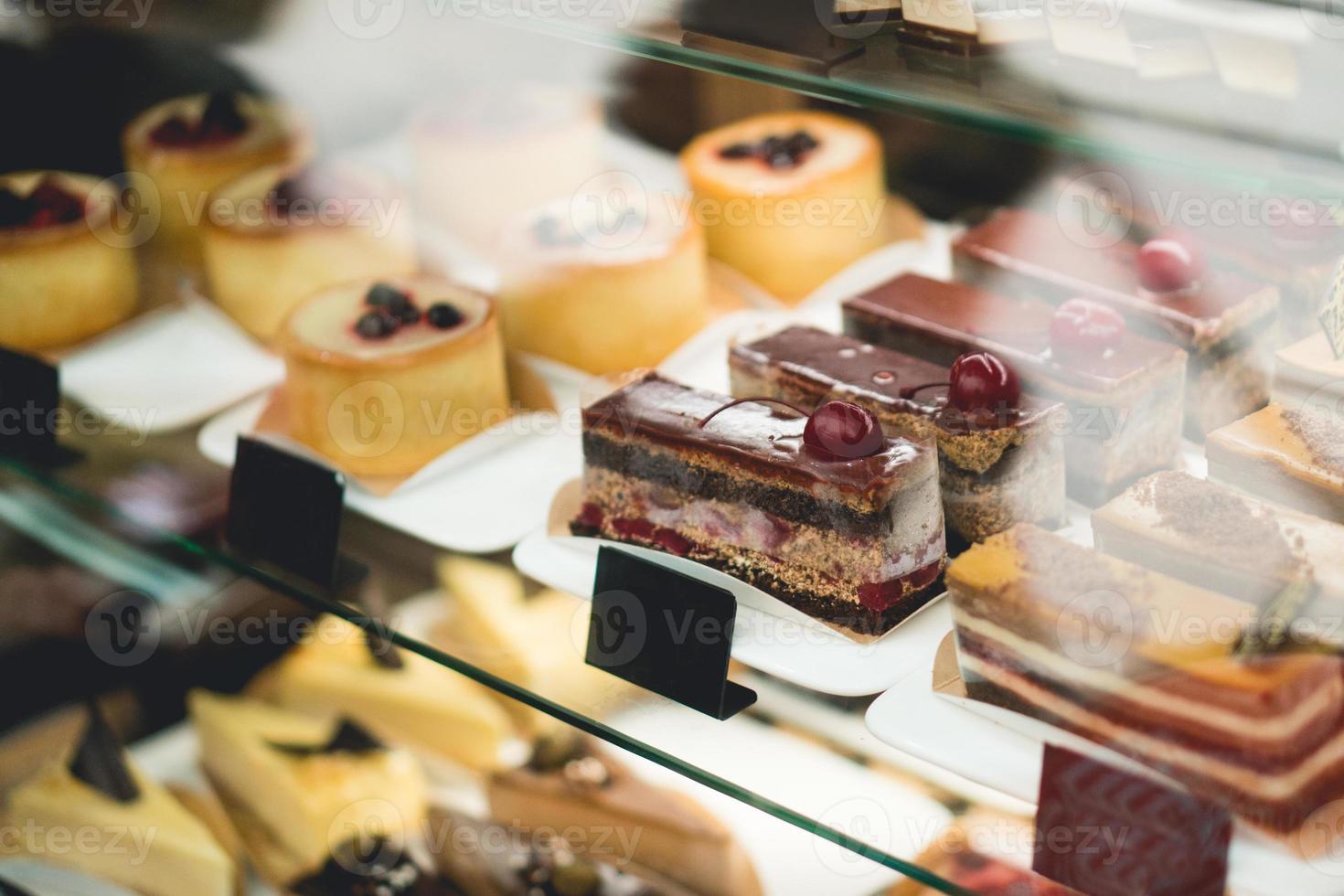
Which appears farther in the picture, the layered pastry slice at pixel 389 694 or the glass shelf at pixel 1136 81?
the layered pastry slice at pixel 389 694

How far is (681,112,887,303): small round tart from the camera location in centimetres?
214

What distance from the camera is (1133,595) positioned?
120cm

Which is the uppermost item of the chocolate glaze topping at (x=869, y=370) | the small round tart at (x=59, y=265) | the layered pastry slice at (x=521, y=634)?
the chocolate glaze topping at (x=869, y=370)

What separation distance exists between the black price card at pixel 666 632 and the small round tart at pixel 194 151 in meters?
1.29

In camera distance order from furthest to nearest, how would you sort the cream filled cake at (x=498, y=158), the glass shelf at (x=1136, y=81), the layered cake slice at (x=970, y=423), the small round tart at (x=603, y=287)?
1. the cream filled cake at (x=498, y=158)
2. the small round tart at (x=603, y=287)
3. the layered cake slice at (x=970, y=423)
4. the glass shelf at (x=1136, y=81)

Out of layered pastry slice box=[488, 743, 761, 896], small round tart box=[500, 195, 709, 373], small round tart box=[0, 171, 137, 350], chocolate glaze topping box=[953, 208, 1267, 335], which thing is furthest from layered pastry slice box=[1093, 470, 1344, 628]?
small round tart box=[0, 171, 137, 350]

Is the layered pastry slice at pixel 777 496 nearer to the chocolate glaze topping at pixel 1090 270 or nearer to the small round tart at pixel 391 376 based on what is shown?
the small round tart at pixel 391 376

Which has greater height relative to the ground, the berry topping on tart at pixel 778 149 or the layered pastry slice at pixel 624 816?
the berry topping on tart at pixel 778 149

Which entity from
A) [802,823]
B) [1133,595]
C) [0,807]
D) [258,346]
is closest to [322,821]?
[0,807]

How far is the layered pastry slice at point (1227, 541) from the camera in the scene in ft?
3.87

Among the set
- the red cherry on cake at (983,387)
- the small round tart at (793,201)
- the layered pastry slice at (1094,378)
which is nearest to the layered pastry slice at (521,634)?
the red cherry on cake at (983,387)

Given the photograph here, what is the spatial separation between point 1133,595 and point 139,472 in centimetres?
137

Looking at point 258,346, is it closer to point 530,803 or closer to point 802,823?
point 530,803

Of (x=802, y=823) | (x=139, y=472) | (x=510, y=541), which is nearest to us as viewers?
(x=802, y=823)
